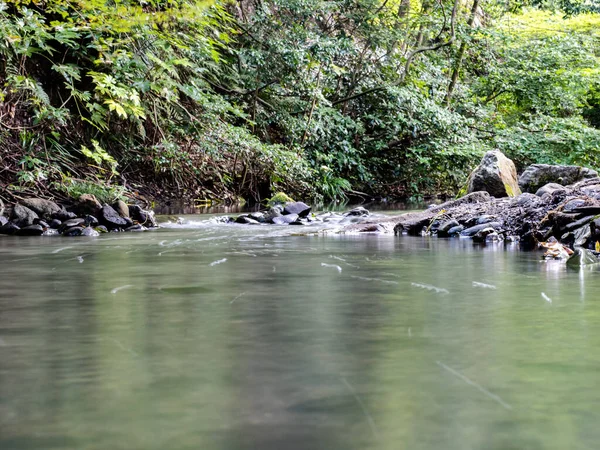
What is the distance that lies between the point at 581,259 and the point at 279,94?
12.7 m

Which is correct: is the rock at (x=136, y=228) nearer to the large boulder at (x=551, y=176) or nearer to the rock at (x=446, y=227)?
the rock at (x=446, y=227)

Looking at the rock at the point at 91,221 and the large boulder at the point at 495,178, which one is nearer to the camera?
the rock at the point at 91,221

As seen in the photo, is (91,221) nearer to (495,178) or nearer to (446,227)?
(446,227)

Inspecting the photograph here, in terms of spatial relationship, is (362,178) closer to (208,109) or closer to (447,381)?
(208,109)

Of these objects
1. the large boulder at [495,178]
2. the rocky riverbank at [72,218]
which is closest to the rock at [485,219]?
the large boulder at [495,178]

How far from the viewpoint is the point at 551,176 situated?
420 inches

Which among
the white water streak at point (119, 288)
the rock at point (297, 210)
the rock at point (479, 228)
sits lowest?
the white water streak at point (119, 288)

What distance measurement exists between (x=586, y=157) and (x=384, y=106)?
5086 mm

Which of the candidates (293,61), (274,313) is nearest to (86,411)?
(274,313)

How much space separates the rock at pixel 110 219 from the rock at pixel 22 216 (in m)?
0.71

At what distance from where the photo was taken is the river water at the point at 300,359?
143 cm

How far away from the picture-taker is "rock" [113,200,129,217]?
901 centimetres

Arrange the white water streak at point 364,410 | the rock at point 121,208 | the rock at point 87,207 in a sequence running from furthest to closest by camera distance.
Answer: the rock at point 121,208 → the rock at point 87,207 → the white water streak at point 364,410

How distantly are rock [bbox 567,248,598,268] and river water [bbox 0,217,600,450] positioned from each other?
1.08 feet
